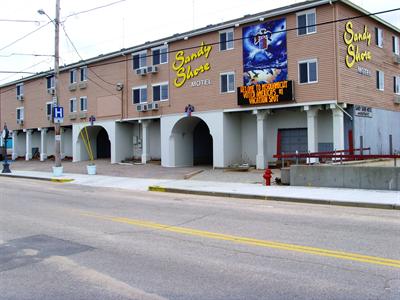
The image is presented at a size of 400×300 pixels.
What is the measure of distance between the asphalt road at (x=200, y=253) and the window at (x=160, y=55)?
2129 cm

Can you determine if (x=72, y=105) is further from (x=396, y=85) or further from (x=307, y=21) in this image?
(x=396, y=85)

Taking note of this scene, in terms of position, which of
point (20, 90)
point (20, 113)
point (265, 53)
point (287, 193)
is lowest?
point (287, 193)

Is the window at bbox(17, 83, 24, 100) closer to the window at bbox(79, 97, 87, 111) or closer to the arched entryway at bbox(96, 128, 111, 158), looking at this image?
the arched entryway at bbox(96, 128, 111, 158)

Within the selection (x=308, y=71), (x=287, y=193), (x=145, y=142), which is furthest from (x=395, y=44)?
(x=287, y=193)

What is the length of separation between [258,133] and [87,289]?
22237 millimetres

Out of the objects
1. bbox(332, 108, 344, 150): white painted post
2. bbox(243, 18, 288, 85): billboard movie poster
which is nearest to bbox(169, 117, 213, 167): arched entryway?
bbox(243, 18, 288, 85): billboard movie poster

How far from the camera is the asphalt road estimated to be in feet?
17.0

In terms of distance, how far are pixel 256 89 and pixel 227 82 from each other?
243 cm

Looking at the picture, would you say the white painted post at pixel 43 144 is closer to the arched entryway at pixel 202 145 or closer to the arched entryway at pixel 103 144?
the arched entryway at pixel 103 144

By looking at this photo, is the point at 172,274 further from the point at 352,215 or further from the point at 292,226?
the point at 352,215

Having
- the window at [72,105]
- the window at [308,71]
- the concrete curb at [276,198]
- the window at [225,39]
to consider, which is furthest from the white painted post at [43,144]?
the window at [308,71]

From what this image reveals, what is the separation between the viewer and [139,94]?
3344cm

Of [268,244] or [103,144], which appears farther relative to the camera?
[103,144]

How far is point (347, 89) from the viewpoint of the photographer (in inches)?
946
